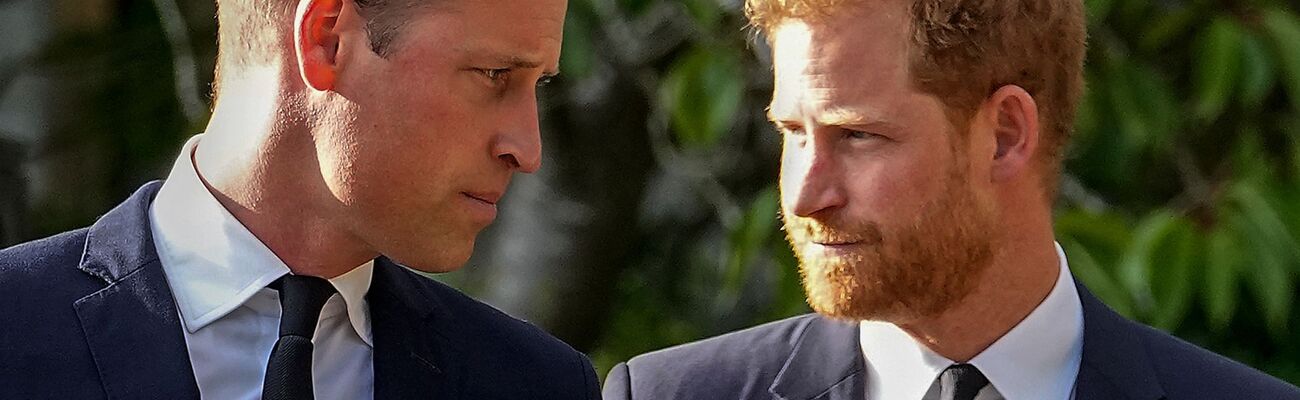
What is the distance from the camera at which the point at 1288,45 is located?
10.5ft

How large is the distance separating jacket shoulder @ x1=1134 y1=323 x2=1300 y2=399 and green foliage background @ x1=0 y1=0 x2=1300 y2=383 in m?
0.69

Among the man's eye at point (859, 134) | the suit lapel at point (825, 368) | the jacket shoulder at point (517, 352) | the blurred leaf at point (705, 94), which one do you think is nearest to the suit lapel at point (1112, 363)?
the suit lapel at point (825, 368)

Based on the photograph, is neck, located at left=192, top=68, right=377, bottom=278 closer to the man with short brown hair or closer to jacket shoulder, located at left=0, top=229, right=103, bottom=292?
the man with short brown hair

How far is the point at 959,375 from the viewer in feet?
7.51

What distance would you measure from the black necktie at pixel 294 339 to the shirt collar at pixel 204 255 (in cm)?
2

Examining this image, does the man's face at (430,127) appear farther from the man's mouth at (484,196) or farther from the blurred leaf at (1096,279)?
the blurred leaf at (1096,279)

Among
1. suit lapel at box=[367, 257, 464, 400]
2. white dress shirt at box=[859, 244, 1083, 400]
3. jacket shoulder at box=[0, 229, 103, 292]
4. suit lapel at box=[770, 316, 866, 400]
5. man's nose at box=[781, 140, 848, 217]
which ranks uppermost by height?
jacket shoulder at box=[0, 229, 103, 292]

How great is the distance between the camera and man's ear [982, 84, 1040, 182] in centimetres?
229

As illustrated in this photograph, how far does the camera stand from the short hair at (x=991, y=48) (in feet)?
7.35

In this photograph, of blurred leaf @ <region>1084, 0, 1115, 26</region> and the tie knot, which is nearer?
the tie knot

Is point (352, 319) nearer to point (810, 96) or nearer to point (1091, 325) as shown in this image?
point (810, 96)

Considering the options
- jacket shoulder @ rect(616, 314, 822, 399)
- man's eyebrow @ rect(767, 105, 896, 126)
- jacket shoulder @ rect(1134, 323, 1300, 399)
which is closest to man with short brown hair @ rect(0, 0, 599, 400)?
man's eyebrow @ rect(767, 105, 896, 126)

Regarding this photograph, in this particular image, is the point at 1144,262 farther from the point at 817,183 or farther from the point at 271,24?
the point at 271,24

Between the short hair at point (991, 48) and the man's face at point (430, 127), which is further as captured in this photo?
the short hair at point (991, 48)
